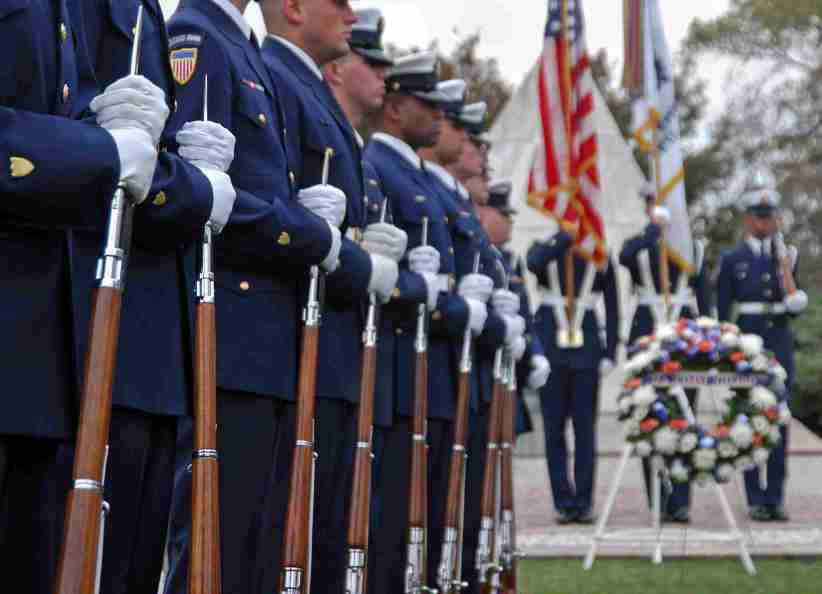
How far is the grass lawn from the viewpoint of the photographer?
24.1ft

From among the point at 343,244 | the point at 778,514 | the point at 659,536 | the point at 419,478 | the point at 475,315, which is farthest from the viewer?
the point at 778,514

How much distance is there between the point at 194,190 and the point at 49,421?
1.97 feet

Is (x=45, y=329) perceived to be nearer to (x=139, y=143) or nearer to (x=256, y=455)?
(x=139, y=143)

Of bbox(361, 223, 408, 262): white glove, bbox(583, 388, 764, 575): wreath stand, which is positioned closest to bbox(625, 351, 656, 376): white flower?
bbox(583, 388, 764, 575): wreath stand

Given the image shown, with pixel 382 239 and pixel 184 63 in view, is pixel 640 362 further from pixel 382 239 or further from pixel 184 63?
pixel 184 63

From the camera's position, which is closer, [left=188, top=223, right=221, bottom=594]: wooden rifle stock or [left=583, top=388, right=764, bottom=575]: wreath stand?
[left=188, top=223, right=221, bottom=594]: wooden rifle stock

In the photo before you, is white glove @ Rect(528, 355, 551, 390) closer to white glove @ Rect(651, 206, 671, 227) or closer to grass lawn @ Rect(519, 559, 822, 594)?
grass lawn @ Rect(519, 559, 822, 594)

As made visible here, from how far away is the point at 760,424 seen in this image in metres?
8.59

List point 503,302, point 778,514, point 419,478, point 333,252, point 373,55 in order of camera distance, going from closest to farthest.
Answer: point 333,252 < point 419,478 < point 373,55 < point 503,302 < point 778,514

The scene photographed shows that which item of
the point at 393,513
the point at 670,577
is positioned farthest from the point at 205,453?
the point at 670,577

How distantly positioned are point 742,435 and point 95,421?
650 cm

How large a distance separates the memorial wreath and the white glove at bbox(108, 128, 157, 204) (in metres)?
6.22

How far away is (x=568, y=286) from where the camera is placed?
10969 mm

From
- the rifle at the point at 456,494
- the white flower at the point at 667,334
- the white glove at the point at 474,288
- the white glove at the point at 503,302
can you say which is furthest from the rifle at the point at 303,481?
the white flower at the point at 667,334
